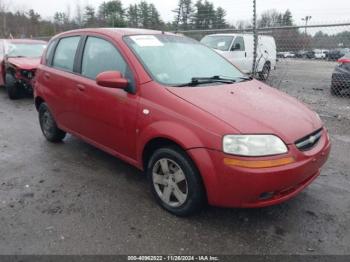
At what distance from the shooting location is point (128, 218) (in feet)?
10.8

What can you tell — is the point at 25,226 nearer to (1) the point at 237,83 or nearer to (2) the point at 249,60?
(1) the point at 237,83

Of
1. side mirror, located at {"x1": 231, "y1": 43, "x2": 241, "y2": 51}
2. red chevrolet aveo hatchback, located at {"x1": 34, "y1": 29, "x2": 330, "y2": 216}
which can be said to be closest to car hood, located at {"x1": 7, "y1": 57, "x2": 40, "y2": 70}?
red chevrolet aveo hatchback, located at {"x1": 34, "y1": 29, "x2": 330, "y2": 216}

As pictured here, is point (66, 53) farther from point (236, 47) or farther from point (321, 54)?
point (321, 54)

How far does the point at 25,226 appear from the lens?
314 centimetres

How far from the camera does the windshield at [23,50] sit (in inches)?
374

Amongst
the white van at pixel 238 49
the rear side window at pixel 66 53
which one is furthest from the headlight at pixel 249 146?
the white van at pixel 238 49

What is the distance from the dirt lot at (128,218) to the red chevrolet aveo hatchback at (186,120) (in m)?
0.29

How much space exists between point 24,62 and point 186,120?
7154 mm

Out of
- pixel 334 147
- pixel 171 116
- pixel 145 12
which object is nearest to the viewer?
pixel 171 116

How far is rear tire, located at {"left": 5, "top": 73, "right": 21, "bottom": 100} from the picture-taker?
8719 millimetres

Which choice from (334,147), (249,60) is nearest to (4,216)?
(334,147)

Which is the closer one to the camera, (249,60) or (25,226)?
(25,226)

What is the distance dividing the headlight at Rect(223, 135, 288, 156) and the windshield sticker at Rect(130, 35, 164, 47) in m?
1.59

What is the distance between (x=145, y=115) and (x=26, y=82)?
642 centimetres
